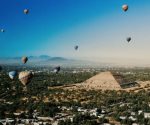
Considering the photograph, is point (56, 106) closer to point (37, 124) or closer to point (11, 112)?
point (11, 112)

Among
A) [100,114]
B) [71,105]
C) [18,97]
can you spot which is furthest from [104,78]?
[100,114]

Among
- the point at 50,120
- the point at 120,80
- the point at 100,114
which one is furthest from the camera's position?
the point at 120,80

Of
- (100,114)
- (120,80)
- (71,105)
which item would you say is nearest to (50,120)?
(100,114)

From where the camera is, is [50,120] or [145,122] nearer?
[145,122]

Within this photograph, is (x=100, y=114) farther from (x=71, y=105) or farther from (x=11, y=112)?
(x=11, y=112)

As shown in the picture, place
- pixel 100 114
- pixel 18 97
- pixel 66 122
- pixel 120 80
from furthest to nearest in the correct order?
pixel 120 80
pixel 18 97
pixel 100 114
pixel 66 122

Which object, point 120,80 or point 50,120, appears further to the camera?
point 120,80
